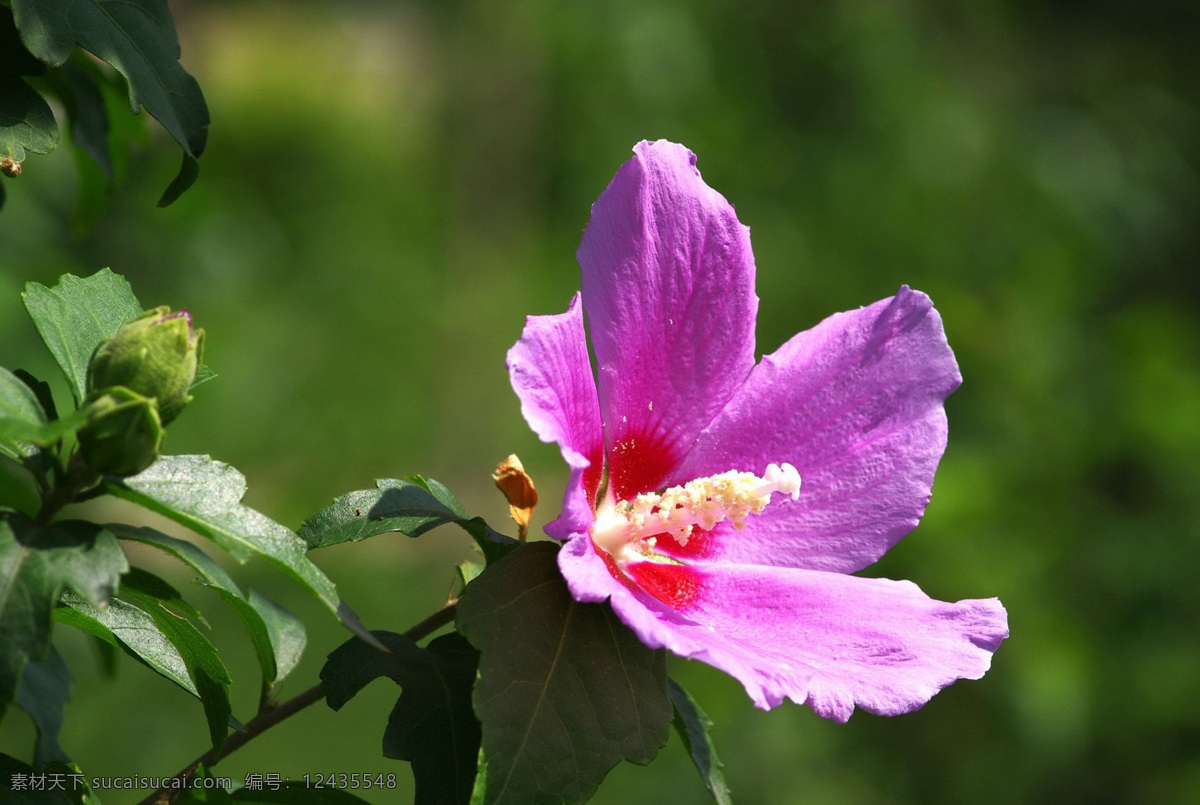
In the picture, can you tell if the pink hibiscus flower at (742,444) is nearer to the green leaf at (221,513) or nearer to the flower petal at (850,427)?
the flower petal at (850,427)

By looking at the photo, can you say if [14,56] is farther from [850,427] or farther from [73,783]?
[850,427]

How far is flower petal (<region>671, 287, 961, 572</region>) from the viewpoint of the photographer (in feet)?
3.66

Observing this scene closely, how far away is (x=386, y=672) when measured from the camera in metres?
0.95

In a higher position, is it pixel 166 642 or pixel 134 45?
pixel 134 45

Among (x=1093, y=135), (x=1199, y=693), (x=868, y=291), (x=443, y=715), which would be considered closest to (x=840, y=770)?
(x=1199, y=693)

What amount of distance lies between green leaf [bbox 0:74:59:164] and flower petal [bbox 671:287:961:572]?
63 centimetres

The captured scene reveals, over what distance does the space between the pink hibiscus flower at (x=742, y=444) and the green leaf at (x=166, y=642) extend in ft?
1.02

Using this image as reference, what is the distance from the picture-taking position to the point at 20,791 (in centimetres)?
91

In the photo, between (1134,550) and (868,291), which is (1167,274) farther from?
(1134,550)

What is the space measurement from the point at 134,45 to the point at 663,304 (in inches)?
19.9

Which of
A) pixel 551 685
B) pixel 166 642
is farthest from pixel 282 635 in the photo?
pixel 551 685

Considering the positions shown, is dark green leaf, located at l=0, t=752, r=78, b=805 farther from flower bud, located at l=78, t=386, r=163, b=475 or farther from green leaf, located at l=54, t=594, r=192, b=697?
flower bud, located at l=78, t=386, r=163, b=475

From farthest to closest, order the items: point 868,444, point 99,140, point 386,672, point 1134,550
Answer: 1. point 1134,550
2. point 99,140
3. point 868,444
4. point 386,672

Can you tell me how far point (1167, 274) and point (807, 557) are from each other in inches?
173
